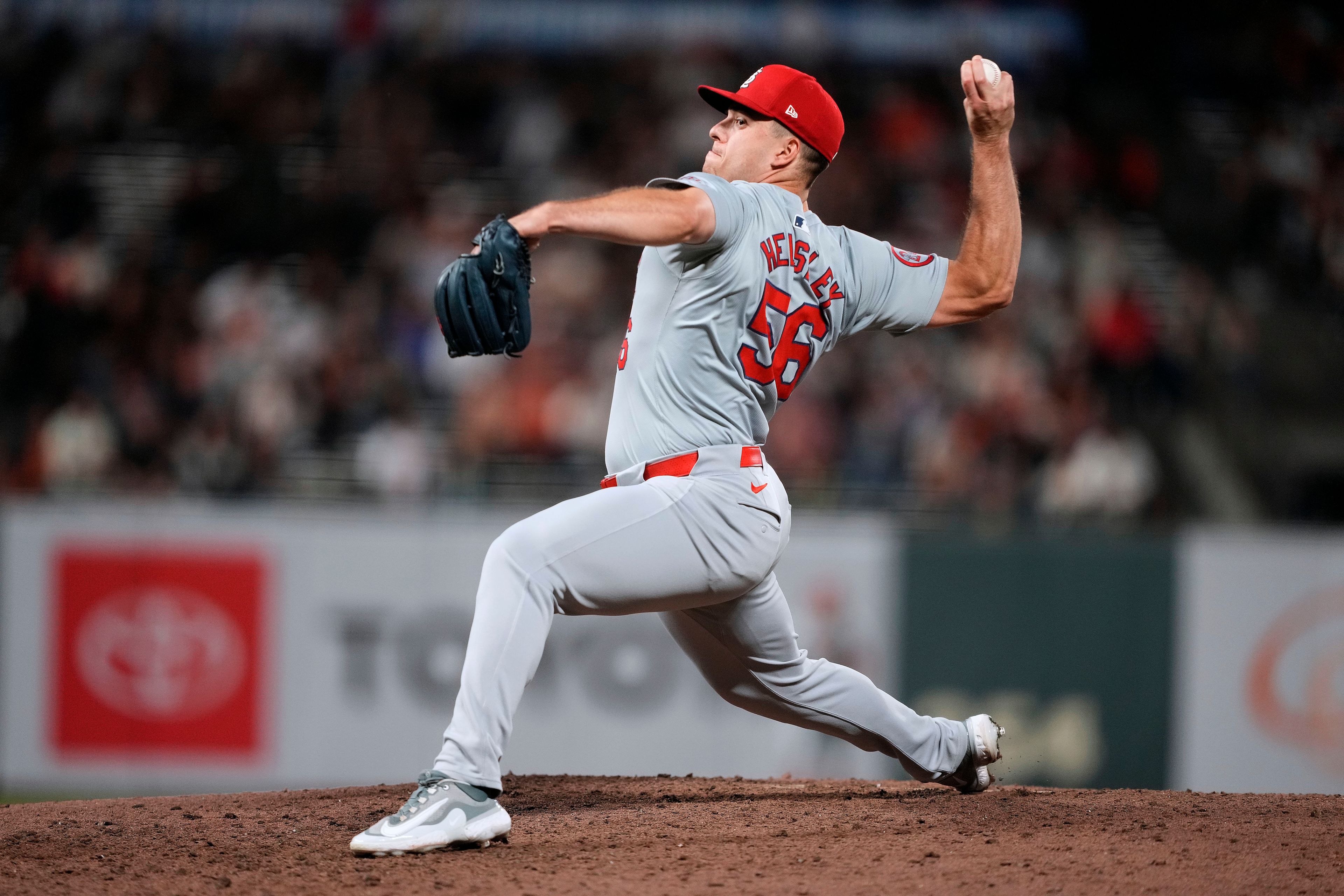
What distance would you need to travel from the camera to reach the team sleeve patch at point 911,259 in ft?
12.2

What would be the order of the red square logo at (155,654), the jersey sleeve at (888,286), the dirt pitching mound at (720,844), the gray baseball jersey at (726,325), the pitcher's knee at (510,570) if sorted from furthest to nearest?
1. the red square logo at (155,654)
2. the jersey sleeve at (888,286)
3. the gray baseball jersey at (726,325)
4. the pitcher's knee at (510,570)
5. the dirt pitching mound at (720,844)

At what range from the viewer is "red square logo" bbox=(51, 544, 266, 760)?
7.57 m

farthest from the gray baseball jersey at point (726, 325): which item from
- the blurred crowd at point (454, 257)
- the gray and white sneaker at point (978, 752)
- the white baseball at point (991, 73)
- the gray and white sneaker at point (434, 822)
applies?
the blurred crowd at point (454, 257)

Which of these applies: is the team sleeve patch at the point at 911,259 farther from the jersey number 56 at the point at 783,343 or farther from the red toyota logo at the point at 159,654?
the red toyota logo at the point at 159,654

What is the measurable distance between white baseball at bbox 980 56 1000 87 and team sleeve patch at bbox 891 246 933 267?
483 millimetres

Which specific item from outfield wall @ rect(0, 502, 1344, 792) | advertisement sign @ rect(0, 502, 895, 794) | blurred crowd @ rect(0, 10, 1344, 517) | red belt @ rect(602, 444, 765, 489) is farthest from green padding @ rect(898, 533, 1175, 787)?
red belt @ rect(602, 444, 765, 489)

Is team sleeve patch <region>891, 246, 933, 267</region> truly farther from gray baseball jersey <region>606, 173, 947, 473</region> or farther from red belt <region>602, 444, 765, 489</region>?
red belt <region>602, 444, 765, 489</region>

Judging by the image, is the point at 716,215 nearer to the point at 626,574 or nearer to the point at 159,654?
the point at 626,574

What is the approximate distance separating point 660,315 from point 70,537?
552cm

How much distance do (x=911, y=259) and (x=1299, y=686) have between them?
17.0 feet

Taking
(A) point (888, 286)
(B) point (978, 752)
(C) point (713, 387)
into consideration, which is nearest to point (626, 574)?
(C) point (713, 387)

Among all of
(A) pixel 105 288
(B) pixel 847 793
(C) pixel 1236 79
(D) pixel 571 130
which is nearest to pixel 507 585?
(B) pixel 847 793

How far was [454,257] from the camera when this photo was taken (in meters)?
10.6

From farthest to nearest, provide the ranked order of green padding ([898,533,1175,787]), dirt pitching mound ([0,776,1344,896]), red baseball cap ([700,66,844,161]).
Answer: green padding ([898,533,1175,787])
red baseball cap ([700,66,844,161])
dirt pitching mound ([0,776,1344,896])
